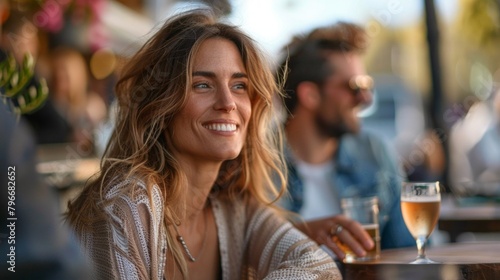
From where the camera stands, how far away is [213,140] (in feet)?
7.02

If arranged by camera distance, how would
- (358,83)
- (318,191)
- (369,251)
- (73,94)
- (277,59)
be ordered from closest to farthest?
(369,251) < (318,191) < (277,59) < (358,83) < (73,94)

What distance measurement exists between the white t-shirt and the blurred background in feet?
1.83

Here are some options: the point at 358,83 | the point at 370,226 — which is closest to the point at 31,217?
the point at 370,226

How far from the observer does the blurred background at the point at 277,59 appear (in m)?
4.25

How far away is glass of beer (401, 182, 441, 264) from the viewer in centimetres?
223

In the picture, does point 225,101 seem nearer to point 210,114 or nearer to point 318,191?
point 210,114

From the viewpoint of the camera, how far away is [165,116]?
218 centimetres

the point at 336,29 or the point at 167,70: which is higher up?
the point at 336,29

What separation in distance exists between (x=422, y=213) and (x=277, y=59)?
151cm

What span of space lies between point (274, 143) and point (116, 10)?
156 inches

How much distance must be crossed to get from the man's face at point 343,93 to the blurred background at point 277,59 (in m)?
0.26

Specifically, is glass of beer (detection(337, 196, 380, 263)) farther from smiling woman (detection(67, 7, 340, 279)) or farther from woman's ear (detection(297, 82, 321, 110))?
woman's ear (detection(297, 82, 321, 110))

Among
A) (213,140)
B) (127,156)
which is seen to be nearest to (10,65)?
(127,156)

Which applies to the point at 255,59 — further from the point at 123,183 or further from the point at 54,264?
the point at 54,264
